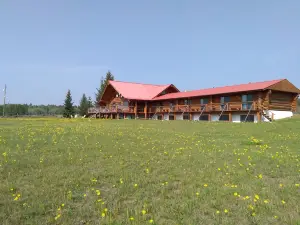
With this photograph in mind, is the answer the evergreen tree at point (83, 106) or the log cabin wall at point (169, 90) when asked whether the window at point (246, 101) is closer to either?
the log cabin wall at point (169, 90)

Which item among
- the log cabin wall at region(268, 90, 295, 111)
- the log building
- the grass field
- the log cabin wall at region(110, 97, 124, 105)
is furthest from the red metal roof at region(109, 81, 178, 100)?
the grass field

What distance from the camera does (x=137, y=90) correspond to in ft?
166

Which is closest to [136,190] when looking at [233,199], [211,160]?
[233,199]

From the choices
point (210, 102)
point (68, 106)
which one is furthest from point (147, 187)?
point (68, 106)

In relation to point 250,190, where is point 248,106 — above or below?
above

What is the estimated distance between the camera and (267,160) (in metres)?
8.20

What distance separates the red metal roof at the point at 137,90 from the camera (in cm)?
4714

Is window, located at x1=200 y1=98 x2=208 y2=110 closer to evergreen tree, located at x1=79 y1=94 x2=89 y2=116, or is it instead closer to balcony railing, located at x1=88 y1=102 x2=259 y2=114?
balcony railing, located at x1=88 y1=102 x2=259 y2=114

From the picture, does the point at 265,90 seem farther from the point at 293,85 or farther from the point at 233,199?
the point at 233,199

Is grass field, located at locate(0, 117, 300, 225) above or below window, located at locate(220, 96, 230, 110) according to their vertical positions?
below

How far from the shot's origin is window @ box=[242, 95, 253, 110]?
3102cm

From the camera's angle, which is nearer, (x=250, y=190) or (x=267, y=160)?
(x=250, y=190)

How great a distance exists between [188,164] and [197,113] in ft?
101

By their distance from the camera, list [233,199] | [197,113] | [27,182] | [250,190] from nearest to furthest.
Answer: [233,199] < [250,190] < [27,182] < [197,113]
